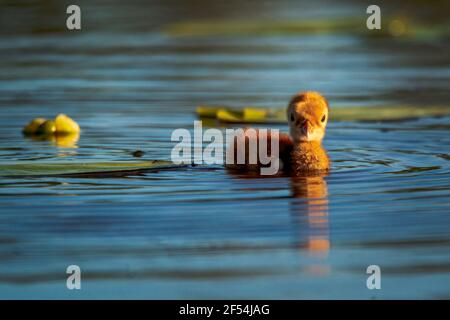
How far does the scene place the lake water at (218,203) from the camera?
245 inches

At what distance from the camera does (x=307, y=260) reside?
257 inches

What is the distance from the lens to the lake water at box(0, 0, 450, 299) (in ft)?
20.5

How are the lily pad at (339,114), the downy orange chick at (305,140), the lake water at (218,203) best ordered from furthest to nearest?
the lily pad at (339,114)
the downy orange chick at (305,140)
the lake water at (218,203)

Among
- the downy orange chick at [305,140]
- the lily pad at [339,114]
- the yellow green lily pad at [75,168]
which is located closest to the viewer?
the yellow green lily pad at [75,168]

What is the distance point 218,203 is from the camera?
796 cm

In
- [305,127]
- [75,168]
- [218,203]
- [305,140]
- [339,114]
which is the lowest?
[218,203]

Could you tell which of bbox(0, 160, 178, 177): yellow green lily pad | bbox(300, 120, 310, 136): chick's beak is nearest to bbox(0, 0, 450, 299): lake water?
bbox(0, 160, 178, 177): yellow green lily pad

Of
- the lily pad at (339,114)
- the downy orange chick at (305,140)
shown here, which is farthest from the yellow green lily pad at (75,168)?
the lily pad at (339,114)

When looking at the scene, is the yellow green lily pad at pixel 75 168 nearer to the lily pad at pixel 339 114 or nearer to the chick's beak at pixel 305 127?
the chick's beak at pixel 305 127

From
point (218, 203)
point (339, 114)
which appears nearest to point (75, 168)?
point (218, 203)

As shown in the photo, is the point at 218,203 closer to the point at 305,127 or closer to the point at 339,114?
the point at 305,127
